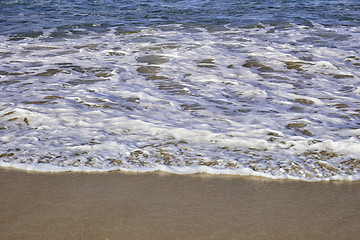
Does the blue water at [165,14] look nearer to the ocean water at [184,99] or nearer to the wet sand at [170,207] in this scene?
Answer: the ocean water at [184,99]

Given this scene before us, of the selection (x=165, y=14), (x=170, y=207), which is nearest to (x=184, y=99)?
(x=170, y=207)

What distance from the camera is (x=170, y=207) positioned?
2.43m

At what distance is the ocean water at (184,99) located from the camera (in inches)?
119

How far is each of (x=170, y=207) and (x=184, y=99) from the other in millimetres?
2013

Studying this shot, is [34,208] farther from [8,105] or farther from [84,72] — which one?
[84,72]

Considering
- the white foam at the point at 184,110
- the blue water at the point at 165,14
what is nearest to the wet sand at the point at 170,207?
the white foam at the point at 184,110

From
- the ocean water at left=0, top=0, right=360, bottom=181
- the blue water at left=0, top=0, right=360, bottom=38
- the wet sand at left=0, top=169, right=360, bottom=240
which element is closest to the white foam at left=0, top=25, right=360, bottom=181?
the ocean water at left=0, top=0, right=360, bottom=181

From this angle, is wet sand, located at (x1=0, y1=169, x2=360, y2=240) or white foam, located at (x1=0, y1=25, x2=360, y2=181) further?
white foam, located at (x1=0, y1=25, x2=360, y2=181)

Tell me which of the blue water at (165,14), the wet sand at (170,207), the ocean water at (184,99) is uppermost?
the wet sand at (170,207)

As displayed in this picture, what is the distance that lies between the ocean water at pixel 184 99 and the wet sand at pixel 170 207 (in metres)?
0.13

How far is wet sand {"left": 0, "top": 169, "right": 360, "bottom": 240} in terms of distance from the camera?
219 centimetres

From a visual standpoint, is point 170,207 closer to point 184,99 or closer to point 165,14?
point 184,99

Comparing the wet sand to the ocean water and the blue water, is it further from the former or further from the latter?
the blue water

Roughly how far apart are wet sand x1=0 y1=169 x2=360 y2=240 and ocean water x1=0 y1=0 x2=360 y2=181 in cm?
13
